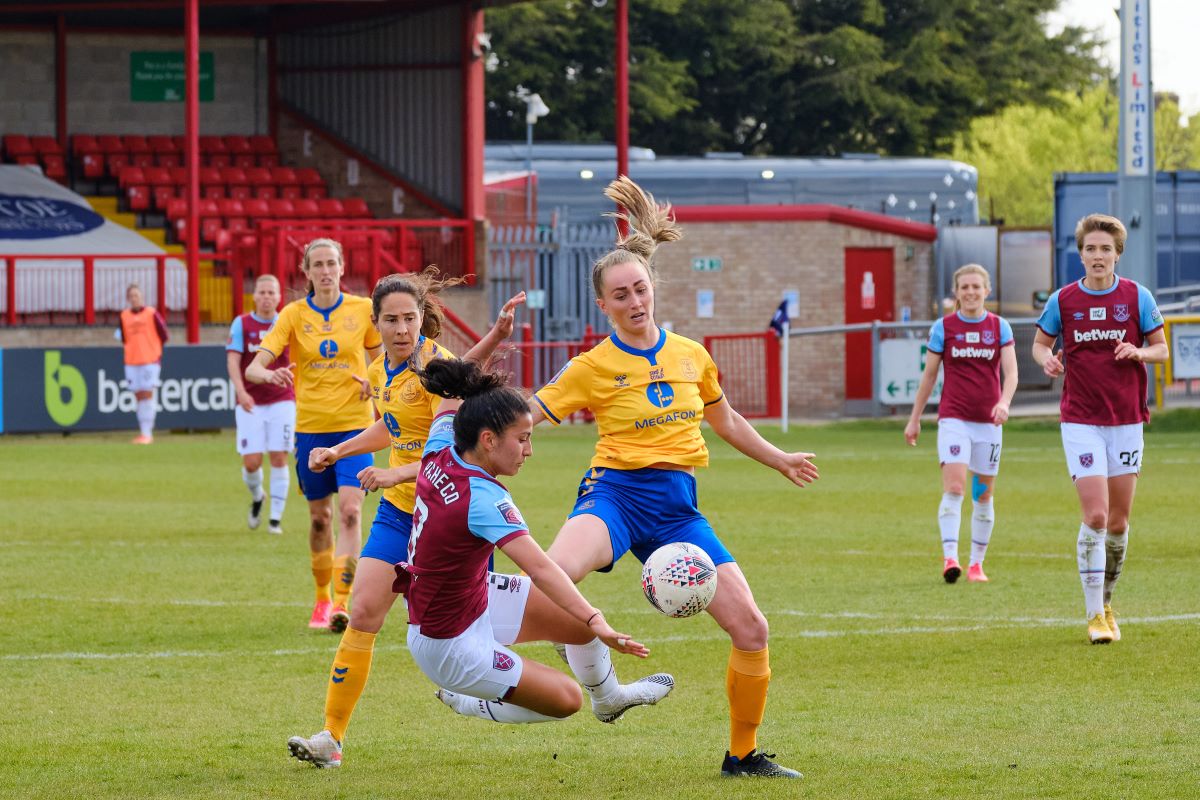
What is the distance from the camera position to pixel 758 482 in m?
20.5

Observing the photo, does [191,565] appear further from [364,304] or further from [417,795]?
[417,795]

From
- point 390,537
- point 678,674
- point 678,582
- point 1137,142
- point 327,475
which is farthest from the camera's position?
point 1137,142

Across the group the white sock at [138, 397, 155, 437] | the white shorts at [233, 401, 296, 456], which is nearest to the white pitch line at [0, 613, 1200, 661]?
the white shorts at [233, 401, 296, 456]

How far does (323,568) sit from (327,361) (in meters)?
1.28

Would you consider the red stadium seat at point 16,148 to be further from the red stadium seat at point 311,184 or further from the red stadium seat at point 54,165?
the red stadium seat at point 311,184

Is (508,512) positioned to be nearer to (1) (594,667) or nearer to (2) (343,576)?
(1) (594,667)

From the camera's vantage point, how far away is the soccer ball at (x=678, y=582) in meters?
6.64

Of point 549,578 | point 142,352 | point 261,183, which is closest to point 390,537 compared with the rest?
point 549,578

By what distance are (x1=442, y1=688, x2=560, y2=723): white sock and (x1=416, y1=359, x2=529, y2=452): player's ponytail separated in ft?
3.31

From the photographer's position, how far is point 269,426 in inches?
618

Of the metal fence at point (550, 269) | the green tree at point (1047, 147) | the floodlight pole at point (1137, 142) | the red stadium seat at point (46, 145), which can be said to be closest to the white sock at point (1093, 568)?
the floodlight pole at point (1137, 142)

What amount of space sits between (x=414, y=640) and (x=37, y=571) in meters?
7.69

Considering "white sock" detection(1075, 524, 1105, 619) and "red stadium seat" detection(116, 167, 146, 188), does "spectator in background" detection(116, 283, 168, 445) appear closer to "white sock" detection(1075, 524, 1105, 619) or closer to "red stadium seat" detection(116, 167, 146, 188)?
"red stadium seat" detection(116, 167, 146, 188)

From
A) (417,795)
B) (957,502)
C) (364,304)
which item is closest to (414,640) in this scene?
(417,795)
